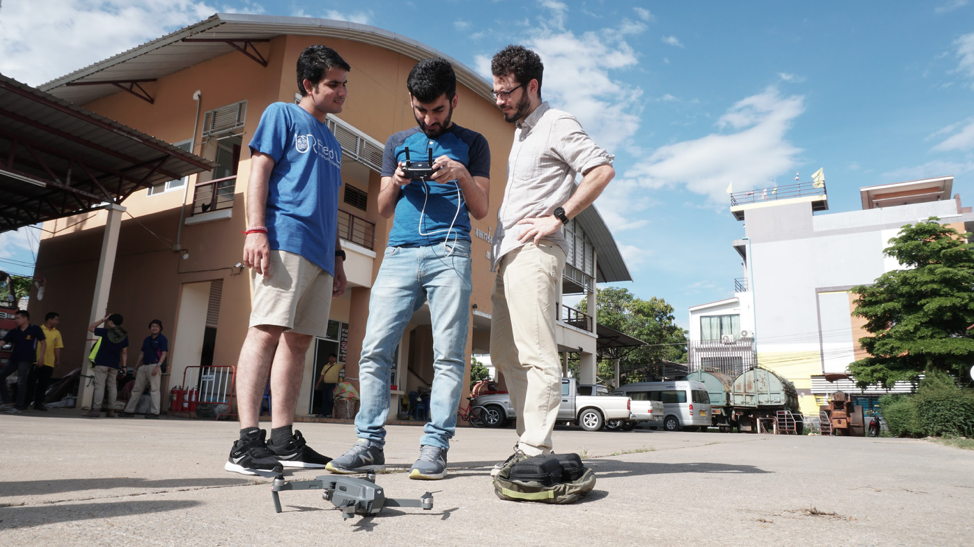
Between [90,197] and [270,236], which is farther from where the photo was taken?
[90,197]

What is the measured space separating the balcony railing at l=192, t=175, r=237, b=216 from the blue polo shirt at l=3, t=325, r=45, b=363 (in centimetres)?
397

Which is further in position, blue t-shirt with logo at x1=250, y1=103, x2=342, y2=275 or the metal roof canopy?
the metal roof canopy

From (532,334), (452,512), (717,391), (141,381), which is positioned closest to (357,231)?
(141,381)

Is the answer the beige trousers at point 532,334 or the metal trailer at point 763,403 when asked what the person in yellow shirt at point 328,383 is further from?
the metal trailer at point 763,403

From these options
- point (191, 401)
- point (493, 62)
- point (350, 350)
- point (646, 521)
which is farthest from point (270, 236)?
point (350, 350)

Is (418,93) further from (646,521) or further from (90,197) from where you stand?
(90,197)

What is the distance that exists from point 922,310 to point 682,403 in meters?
8.22

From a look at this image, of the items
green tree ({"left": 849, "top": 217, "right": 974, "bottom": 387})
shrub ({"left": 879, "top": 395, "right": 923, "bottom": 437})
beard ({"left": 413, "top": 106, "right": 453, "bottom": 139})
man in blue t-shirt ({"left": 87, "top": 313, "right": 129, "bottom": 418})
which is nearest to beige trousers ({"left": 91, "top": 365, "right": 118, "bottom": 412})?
man in blue t-shirt ({"left": 87, "top": 313, "right": 129, "bottom": 418})

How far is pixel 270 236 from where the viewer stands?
266 cm

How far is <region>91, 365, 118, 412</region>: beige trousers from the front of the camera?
8844mm

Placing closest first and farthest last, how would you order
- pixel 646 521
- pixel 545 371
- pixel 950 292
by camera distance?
pixel 646 521 < pixel 545 371 < pixel 950 292

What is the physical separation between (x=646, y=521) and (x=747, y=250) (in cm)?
3608

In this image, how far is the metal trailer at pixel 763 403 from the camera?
72.8ft

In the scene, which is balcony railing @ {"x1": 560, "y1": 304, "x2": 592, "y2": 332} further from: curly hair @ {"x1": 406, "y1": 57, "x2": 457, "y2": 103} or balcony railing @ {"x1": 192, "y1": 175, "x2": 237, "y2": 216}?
curly hair @ {"x1": 406, "y1": 57, "x2": 457, "y2": 103}
